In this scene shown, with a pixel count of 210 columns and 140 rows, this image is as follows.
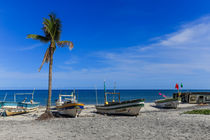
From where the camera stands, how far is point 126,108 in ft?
71.5

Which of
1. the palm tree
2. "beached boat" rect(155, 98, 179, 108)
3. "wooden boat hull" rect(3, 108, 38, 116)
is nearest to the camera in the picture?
the palm tree

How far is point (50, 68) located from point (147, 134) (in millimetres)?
13184

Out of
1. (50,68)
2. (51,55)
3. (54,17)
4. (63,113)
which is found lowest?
(63,113)

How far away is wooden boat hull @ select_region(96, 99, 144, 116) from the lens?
21.2 meters

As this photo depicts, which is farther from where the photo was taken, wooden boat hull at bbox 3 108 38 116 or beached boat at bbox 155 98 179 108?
beached boat at bbox 155 98 179 108

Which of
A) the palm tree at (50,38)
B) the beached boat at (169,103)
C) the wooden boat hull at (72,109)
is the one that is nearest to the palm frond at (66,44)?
the palm tree at (50,38)

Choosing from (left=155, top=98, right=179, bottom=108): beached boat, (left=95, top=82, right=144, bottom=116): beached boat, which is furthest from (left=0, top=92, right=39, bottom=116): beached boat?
(left=155, top=98, right=179, bottom=108): beached boat

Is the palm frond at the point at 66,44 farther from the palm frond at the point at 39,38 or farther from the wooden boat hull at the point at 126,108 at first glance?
the wooden boat hull at the point at 126,108

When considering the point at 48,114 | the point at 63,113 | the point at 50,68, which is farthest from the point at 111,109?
the point at 50,68

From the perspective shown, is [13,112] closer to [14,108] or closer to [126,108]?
[14,108]

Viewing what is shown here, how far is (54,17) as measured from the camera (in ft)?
67.3

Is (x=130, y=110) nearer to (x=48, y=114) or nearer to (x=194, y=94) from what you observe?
(x=48, y=114)

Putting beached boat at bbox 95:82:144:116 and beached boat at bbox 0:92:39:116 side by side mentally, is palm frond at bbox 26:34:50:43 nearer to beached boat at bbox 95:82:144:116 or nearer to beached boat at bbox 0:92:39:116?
beached boat at bbox 95:82:144:116

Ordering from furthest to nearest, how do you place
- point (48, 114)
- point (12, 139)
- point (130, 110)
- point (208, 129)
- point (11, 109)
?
point (11, 109), point (130, 110), point (48, 114), point (208, 129), point (12, 139)
